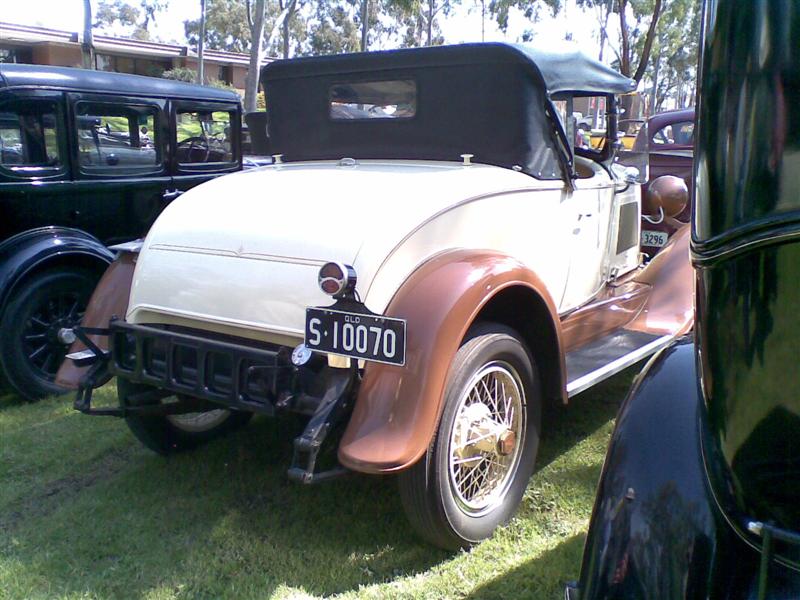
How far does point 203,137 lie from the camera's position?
6.54 meters

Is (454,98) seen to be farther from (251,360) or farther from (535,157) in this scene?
(251,360)

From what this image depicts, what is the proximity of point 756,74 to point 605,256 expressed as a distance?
132 inches

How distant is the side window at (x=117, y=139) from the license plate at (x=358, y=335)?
3.55 meters

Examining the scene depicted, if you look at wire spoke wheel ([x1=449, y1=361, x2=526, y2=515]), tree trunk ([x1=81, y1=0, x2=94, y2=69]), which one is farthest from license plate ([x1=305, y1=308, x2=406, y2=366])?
tree trunk ([x1=81, y1=0, x2=94, y2=69])

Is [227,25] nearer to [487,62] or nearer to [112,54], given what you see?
[112,54]

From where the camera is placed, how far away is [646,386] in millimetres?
1979

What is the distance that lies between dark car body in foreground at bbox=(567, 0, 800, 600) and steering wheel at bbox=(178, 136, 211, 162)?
5.39m

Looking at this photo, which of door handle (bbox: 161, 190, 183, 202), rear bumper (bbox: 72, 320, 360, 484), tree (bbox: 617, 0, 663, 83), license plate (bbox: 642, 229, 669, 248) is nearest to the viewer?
rear bumper (bbox: 72, 320, 360, 484)

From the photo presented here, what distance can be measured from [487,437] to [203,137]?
14.7 feet

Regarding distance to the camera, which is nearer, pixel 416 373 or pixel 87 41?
pixel 416 373

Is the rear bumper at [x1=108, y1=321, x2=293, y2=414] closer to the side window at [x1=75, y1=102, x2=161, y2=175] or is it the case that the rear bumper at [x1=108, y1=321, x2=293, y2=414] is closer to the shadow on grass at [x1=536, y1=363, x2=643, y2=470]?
the shadow on grass at [x1=536, y1=363, x2=643, y2=470]

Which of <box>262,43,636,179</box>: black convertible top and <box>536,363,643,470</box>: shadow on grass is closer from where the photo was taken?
<box>262,43,636,179</box>: black convertible top

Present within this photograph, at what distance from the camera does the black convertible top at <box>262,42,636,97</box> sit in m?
3.68

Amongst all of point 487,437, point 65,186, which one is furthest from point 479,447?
point 65,186
